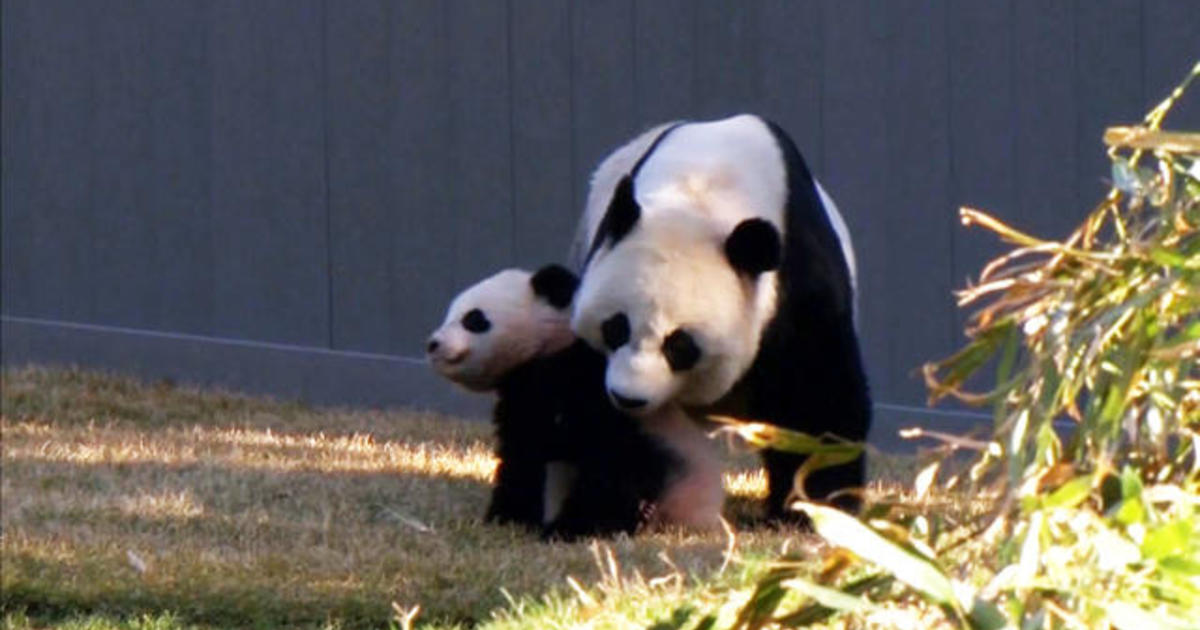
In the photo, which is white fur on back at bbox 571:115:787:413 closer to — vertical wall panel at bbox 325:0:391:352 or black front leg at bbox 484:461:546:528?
black front leg at bbox 484:461:546:528

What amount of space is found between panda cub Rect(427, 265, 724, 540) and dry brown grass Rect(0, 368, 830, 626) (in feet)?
0.41

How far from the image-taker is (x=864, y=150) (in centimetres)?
884

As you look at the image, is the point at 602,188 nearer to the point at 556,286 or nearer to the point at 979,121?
the point at 556,286

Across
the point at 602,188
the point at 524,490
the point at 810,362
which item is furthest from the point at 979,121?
the point at 524,490

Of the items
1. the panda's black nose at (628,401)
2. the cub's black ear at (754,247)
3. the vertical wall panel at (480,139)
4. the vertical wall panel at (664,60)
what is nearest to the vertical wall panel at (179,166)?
the vertical wall panel at (480,139)

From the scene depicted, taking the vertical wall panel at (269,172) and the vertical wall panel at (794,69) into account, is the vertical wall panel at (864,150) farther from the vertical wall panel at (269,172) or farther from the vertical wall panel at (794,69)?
the vertical wall panel at (269,172)

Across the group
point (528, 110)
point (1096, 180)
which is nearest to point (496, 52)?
point (528, 110)

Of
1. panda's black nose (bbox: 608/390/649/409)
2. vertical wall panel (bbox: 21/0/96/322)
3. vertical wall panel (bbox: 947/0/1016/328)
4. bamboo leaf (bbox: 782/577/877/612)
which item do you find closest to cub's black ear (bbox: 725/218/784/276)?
panda's black nose (bbox: 608/390/649/409)

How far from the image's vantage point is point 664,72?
373 inches

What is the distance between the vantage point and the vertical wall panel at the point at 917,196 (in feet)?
28.1

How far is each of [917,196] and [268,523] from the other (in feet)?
9.35

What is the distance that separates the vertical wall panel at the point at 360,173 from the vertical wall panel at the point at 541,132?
2.37 ft

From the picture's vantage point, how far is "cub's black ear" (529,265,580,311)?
705 cm

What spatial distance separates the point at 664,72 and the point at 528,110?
0.82 meters
